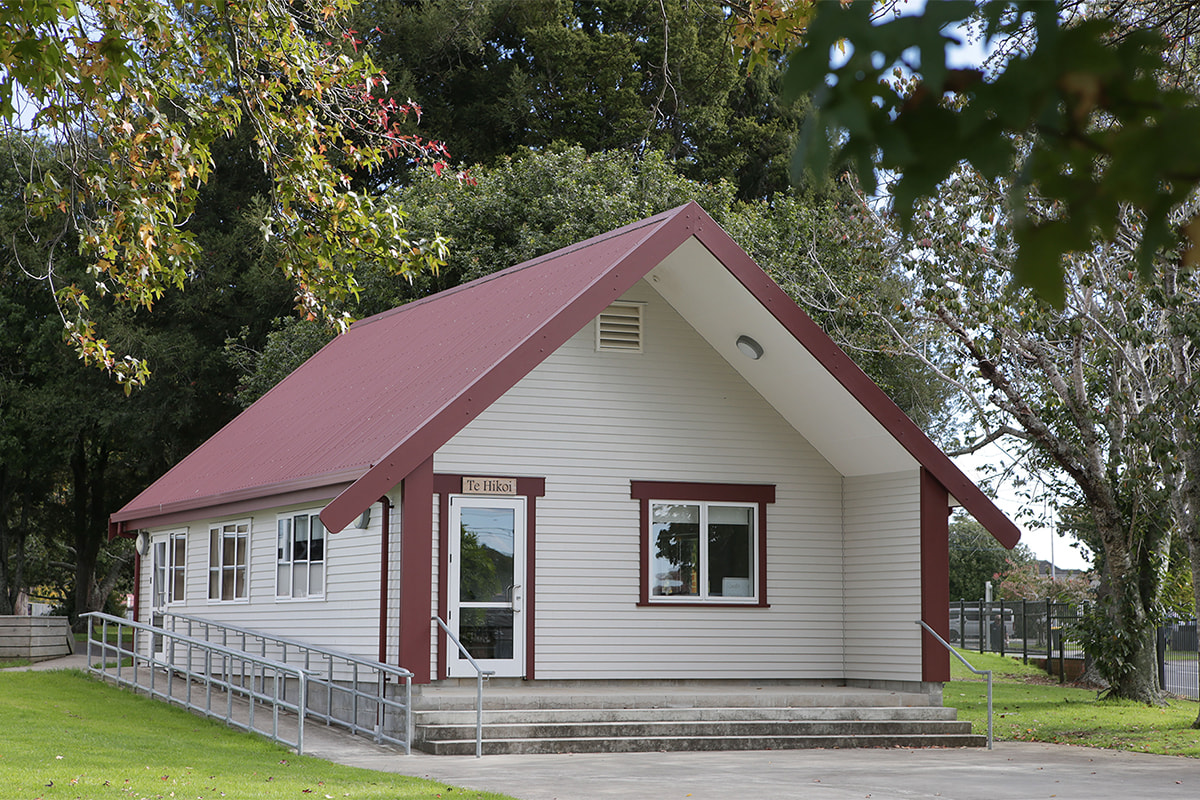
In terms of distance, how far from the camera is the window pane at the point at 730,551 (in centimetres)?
1672

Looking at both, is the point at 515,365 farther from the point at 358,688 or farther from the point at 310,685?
the point at 310,685

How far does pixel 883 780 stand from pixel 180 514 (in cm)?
1211

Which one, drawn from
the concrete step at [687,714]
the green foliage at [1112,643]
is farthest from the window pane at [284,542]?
the green foliage at [1112,643]

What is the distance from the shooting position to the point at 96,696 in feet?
56.7

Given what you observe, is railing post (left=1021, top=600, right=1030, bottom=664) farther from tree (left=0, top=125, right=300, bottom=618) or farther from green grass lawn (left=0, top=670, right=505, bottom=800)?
green grass lawn (left=0, top=670, right=505, bottom=800)

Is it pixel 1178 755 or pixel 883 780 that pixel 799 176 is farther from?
pixel 1178 755

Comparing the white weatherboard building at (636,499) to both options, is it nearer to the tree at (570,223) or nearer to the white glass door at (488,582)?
the white glass door at (488,582)

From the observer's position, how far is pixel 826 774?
Answer: 11648mm

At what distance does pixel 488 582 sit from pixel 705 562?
2.94m

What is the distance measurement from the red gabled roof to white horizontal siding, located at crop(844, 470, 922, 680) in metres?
0.85

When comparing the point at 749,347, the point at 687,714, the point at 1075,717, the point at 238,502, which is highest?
the point at 749,347

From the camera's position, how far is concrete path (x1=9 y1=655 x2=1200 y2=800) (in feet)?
33.9

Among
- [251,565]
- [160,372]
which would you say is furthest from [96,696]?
[160,372]

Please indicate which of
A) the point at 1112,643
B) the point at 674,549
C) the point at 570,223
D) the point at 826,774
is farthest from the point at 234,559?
the point at 1112,643
